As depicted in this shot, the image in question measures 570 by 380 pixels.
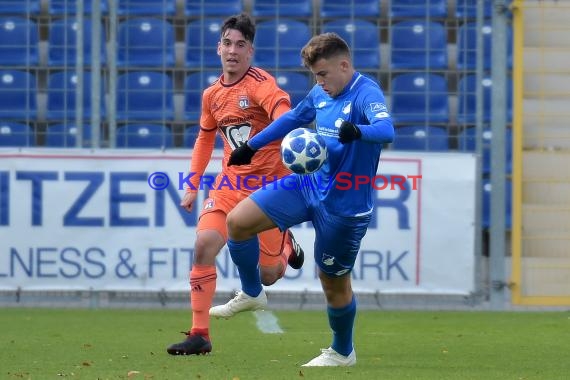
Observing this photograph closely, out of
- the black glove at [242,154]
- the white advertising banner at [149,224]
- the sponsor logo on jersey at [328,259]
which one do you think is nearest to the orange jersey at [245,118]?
the black glove at [242,154]

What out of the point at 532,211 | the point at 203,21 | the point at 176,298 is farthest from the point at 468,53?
the point at 176,298

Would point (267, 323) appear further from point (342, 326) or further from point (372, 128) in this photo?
point (372, 128)

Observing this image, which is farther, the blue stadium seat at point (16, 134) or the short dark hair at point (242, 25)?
the blue stadium seat at point (16, 134)

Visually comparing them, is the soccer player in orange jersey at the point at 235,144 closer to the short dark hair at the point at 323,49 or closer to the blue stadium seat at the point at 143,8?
the short dark hair at the point at 323,49

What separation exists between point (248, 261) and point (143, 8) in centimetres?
610

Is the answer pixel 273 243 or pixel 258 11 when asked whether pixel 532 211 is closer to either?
pixel 258 11

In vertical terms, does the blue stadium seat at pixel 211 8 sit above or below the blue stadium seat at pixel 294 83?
above

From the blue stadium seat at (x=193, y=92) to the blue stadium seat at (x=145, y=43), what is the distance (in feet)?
0.86

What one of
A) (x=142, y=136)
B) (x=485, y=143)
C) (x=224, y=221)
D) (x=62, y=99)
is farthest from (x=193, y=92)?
(x=224, y=221)

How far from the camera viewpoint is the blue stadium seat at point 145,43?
13.6 m

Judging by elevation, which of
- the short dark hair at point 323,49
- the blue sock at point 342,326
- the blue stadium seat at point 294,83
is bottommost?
the blue sock at point 342,326

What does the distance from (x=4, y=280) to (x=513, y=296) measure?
4861mm

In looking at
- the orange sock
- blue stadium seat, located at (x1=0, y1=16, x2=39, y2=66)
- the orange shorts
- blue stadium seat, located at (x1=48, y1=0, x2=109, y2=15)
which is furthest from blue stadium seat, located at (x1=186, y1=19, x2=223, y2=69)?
the orange sock

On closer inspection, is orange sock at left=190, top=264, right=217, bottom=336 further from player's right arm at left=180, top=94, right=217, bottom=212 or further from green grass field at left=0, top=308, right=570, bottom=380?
player's right arm at left=180, top=94, right=217, bottom=212
